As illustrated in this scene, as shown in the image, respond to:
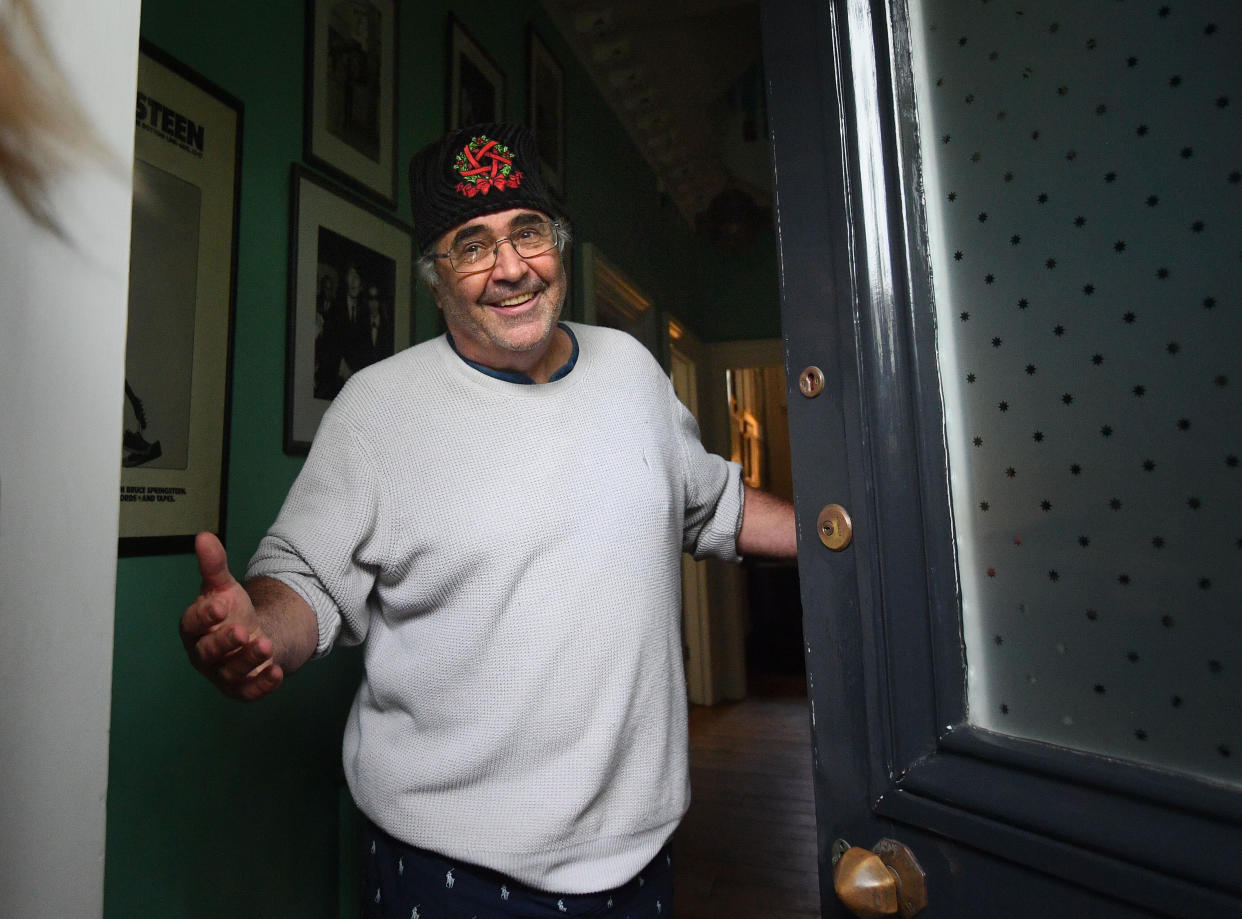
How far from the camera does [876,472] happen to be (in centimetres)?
70

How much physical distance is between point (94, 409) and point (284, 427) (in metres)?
1.06

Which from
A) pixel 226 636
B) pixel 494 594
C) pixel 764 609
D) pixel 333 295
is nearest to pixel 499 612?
pixel 494 594

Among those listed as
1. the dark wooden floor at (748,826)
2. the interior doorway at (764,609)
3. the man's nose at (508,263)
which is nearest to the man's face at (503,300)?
the man's nose at (508,263)

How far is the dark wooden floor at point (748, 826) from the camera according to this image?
7.77ft

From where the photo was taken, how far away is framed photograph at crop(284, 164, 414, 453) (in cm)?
151

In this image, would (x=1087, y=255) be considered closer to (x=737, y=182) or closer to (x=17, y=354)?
(x=17, y=354)

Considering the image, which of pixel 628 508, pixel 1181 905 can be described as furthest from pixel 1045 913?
pixel 628 508

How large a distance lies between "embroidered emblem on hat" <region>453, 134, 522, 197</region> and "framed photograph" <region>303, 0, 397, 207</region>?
503mm

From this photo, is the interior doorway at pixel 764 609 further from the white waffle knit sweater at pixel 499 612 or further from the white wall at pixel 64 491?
the white wall at pixel 64 491

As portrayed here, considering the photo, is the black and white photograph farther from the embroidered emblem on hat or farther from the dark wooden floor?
the dark wooden floor

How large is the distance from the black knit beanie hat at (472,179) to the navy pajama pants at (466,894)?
36.8 inches

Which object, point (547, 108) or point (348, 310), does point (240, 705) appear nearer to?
point (348, 310)

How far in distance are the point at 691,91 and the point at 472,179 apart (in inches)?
134

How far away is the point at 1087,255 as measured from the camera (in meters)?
0.60
